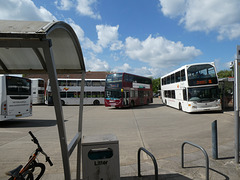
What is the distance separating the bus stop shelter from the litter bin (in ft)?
0.83

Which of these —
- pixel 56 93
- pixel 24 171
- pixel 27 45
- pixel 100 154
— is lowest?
pixel 24 171

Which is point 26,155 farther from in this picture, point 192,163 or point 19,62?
point 192,163

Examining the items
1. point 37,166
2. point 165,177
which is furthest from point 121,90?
point 37,166

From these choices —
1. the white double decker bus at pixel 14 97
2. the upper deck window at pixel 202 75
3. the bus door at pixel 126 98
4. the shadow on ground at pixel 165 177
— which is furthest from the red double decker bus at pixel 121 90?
the shadow on ground at pixel 165 177

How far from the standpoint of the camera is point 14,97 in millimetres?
10461

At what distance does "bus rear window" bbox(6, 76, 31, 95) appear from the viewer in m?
10.2

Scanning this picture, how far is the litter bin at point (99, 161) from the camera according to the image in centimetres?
276

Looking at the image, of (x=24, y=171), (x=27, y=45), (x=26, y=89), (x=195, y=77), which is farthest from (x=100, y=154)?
(x=195, y=77)

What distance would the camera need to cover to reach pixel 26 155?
203 inches

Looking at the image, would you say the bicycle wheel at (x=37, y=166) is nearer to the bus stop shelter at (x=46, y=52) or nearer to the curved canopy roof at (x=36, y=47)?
the bus stop shelter at (x=46, y=52)

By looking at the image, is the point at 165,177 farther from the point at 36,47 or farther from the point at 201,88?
the point at 201,88

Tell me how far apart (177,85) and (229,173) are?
45.7 ft

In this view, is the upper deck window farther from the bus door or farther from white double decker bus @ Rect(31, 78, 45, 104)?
white double decker bus @ Rect(31, 78, 45, 104)

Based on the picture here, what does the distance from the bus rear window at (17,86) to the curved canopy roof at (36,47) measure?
7.41 metres
